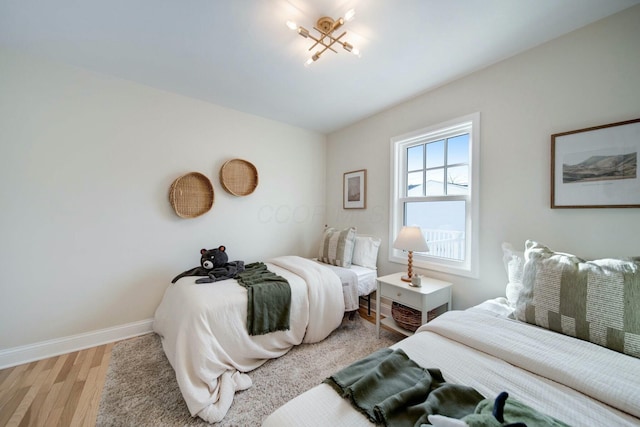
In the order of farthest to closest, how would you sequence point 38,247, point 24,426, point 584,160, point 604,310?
point 38,247
point 584,160
point 24,426
point 604,310

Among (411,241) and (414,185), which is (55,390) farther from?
(414,185)

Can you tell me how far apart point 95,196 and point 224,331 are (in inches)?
70.5

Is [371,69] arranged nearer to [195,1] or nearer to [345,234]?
[195,1]

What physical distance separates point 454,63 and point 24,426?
A: 3842 mm

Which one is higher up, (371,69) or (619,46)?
(371,69)

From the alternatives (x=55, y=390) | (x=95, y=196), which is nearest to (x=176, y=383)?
(x=55, y=390)

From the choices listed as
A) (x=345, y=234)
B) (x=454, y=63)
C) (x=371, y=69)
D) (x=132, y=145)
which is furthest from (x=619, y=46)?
(x=132, y=145)

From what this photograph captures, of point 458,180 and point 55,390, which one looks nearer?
point 55,390

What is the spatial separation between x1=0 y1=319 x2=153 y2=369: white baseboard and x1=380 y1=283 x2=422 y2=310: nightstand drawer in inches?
95.7

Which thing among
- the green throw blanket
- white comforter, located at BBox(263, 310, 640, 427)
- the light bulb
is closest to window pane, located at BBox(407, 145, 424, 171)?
the light bulb

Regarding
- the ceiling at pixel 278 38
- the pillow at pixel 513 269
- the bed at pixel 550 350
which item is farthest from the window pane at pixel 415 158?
the bed at pixel 550 350

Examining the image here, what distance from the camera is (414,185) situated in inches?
103

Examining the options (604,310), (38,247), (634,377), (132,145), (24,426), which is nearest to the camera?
(634,377)

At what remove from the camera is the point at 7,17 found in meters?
1.51
